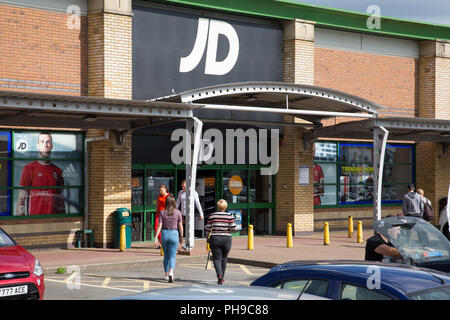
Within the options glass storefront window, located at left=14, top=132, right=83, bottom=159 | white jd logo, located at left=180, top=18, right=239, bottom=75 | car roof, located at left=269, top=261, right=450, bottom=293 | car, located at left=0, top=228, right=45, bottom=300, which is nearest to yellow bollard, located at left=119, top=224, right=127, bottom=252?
glass storefront window, located at left=14, top=132, right=83, bottom=159

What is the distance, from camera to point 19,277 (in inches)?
369

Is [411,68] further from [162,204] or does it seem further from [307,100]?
[162,204]

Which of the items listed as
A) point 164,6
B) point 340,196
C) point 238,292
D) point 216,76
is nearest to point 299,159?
point 340,196

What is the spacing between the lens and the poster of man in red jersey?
59.6 feet

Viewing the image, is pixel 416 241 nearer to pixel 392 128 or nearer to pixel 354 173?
pixel 392 128

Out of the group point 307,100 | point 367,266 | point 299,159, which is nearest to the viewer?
point 367,266

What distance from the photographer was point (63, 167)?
62.1 ft

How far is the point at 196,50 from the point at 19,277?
1286 cm

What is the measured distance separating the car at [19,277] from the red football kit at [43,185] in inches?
336

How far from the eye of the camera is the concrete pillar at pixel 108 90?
1878 cm

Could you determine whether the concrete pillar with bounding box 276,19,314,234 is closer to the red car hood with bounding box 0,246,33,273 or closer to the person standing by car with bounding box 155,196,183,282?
the person standing by car with bounding box 155,196,183,282

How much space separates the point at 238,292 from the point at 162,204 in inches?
551

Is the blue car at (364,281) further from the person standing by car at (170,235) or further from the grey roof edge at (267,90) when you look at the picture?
the grey roof edge at (267,90)
